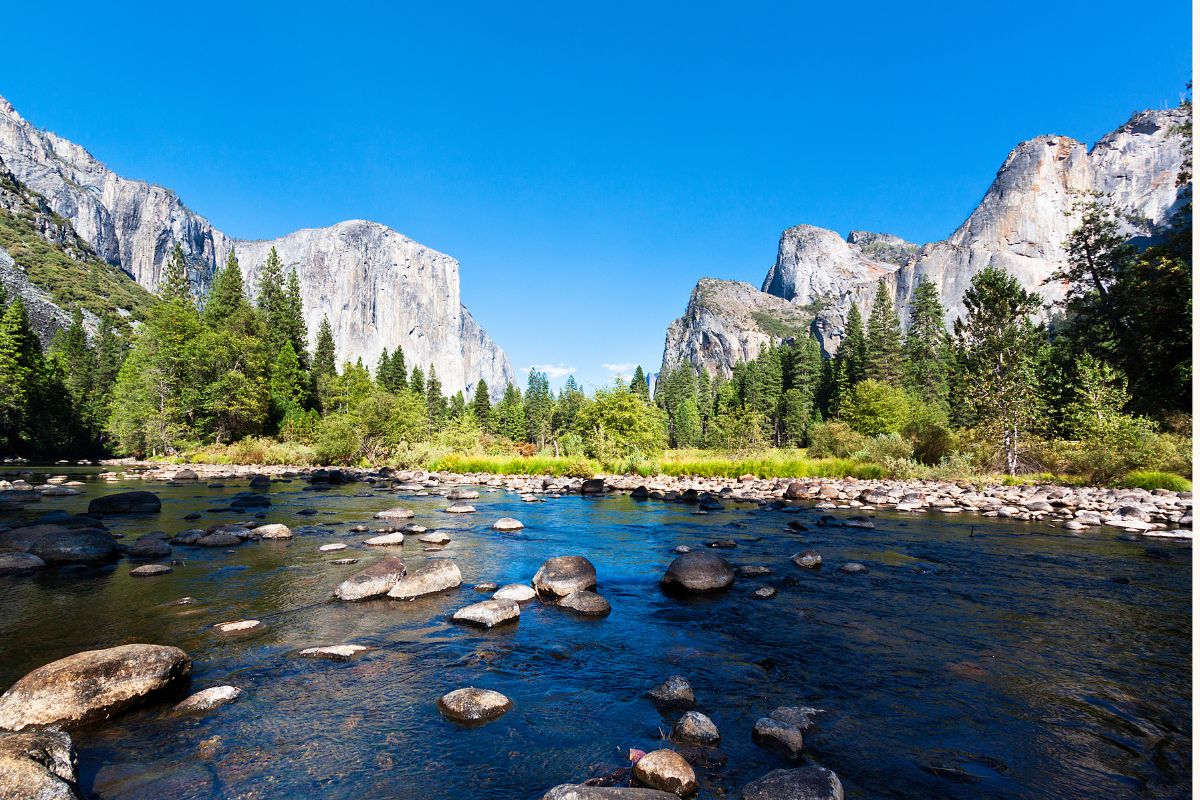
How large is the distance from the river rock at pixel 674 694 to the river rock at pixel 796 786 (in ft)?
4.18

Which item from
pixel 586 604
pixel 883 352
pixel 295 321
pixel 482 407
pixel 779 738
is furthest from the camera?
pixel 482 407

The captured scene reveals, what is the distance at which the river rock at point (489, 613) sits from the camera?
251 inches

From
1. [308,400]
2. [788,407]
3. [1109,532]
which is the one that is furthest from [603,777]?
[788,407]

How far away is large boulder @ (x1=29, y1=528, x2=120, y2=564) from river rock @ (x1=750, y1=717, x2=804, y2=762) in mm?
10782

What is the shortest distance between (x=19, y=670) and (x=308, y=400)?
5876 cm

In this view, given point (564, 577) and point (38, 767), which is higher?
point (38, 767)

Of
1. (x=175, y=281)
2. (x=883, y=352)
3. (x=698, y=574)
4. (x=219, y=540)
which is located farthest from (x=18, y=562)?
(x=883, y=352)

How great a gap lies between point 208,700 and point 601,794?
3.49 meters

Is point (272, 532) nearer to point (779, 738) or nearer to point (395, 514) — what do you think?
point (395, 514)

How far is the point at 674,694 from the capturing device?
4566 mm

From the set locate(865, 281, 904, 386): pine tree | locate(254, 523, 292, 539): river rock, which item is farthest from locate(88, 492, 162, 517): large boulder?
locate(865, 281, 904, 386): pine tree

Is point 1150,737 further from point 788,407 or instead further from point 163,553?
point 788,407

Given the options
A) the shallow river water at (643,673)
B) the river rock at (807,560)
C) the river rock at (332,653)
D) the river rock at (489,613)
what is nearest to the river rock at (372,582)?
the shallow river water at (643,673)

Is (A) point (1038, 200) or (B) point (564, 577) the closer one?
(B) point (564, 577)
